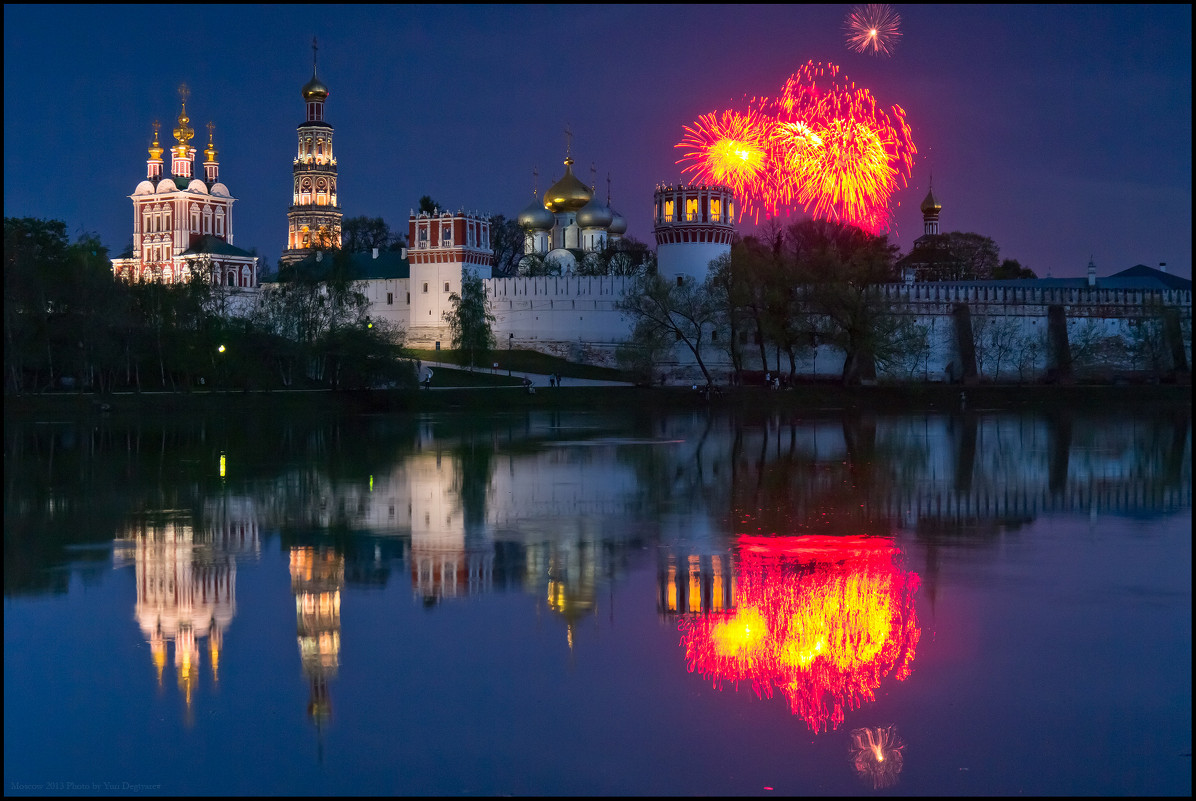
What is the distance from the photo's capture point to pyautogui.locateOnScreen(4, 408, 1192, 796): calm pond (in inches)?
249

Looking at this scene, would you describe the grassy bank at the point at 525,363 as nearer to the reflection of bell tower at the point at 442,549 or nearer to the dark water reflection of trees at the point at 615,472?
the dark water reflection of trees at the point at 615,472

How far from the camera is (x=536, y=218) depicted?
63.2m

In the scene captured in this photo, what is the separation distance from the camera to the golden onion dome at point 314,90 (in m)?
68.2

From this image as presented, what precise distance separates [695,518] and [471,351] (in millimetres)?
35273

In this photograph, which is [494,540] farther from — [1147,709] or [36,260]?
Result: [36,260]

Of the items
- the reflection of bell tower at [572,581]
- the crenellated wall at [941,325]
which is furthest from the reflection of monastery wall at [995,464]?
the crenellated wall at [941,325]

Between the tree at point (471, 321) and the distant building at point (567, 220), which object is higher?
the distant building at point (567, 220)

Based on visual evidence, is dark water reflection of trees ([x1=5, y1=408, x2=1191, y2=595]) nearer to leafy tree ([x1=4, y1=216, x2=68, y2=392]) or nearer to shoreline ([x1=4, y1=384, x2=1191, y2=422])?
shoreline ([x1=4, y1=384, x2=1191, y2=422])

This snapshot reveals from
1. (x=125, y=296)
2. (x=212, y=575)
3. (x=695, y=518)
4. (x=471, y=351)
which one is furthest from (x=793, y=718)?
(x=471, y=351)

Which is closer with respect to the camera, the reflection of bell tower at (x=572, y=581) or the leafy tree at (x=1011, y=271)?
the reflection of bell tower at (x=572, y=581)

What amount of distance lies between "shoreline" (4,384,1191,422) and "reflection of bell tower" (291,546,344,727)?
24.5 m

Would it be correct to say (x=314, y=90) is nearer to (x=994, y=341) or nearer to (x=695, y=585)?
(x=994, y=341)

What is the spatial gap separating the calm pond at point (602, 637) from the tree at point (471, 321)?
31573 millimetres

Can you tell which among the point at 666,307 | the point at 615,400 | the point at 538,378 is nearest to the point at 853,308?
the point at 666,307
